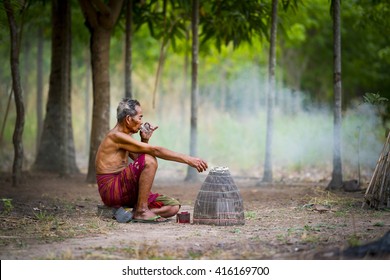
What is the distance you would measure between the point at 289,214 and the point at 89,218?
8.10 ft

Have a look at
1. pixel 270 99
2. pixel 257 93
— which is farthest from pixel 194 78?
pixel 257 93

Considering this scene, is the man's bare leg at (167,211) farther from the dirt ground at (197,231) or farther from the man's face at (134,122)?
the man's face at (134,122)

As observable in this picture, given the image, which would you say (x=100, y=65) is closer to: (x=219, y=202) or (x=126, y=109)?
(x=126, y=109)

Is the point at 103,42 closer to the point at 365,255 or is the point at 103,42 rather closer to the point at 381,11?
the point at 381,11

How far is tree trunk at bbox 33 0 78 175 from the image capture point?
14133mm

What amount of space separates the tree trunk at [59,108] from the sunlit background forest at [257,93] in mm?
1138

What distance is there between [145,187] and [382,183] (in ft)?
9.89

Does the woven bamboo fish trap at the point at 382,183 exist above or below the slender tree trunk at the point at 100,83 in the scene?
below

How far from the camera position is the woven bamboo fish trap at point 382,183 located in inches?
336

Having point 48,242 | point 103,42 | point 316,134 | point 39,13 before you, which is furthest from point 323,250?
point 39,13

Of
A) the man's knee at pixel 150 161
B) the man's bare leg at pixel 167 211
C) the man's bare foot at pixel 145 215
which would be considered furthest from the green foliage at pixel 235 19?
the man's bare foot at pixel 145 215

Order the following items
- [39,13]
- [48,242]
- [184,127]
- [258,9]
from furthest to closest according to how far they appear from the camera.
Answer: [184,127] < [39,13] < [258,9] < [48,242]

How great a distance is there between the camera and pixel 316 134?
1706cm

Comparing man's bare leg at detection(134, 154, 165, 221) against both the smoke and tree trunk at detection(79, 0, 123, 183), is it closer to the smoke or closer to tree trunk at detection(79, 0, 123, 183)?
tree trunk at detection(79, 0, 123, 183)
